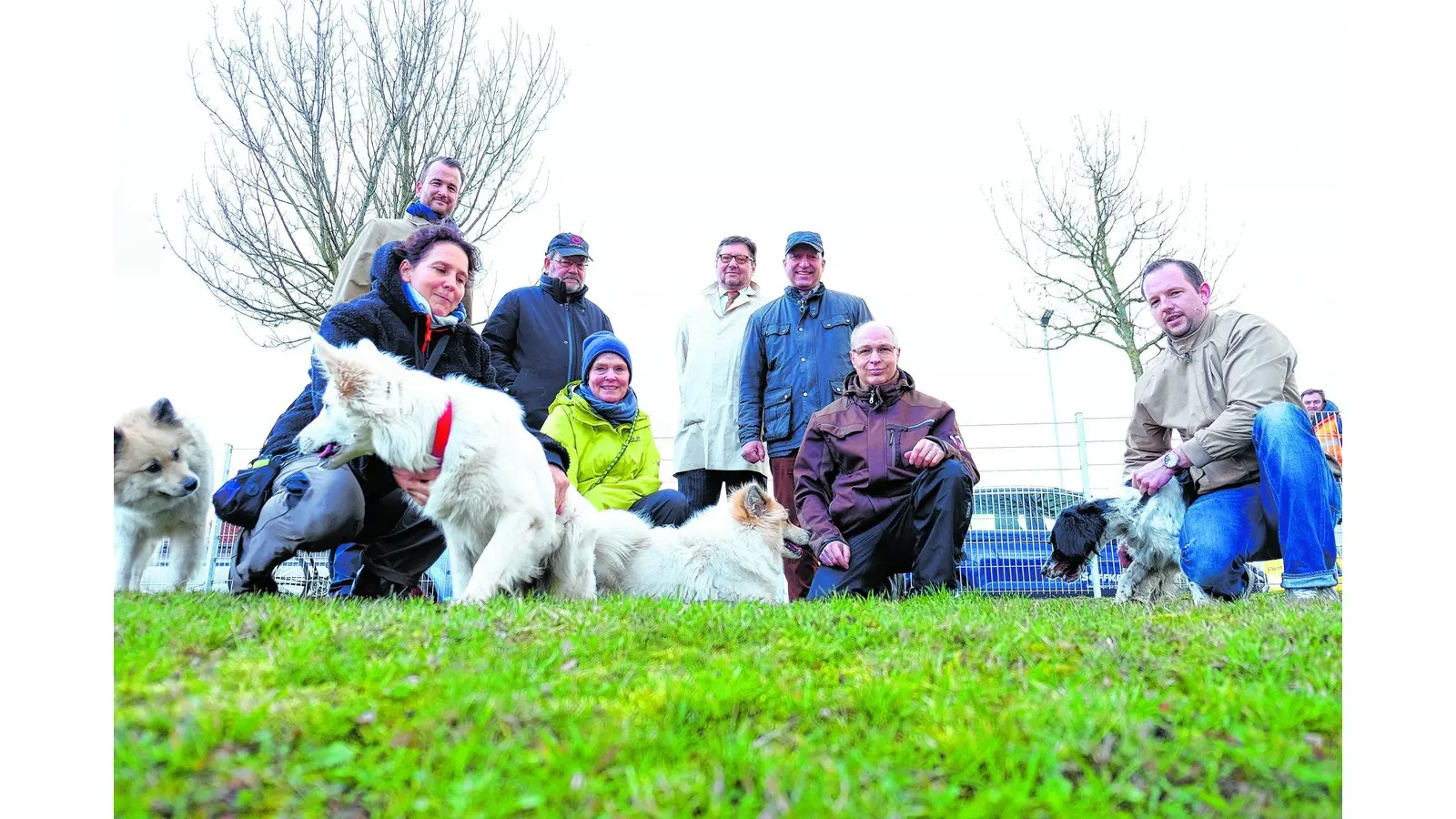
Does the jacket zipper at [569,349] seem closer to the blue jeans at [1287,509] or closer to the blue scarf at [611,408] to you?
the blue scarf at [611,408]

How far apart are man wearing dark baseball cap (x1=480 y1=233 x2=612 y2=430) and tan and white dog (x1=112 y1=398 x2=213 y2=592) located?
6.62 ft

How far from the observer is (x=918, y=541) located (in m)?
5.35

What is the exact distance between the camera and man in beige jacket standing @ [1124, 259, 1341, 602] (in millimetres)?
4129

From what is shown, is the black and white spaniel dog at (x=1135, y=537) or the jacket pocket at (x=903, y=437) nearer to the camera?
the black and white spaniel dog at (x=1135, y=537)

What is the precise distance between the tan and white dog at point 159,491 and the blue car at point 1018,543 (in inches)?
238

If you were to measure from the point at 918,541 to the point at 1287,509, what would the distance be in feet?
6.21

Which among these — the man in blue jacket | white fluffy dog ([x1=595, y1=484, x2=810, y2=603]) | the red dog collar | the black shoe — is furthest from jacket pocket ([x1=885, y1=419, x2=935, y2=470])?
the black shoe

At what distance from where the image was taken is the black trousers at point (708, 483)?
21.2 feet

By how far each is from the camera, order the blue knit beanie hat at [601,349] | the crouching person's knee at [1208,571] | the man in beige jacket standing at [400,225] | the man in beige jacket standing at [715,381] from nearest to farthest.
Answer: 1. the crouching person's knee at [1208,571]
2. the man in beige jacket standing at [400,225]
3. the blue knit beanie hat at [601,349]
4. the man in beige jacket standing at [715,381]

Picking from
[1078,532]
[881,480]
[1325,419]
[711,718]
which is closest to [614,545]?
[881,480]

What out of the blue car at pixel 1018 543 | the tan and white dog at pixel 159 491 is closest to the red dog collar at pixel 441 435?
the tan and white dog at pixel 159 491

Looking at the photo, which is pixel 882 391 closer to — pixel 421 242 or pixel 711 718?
pixel 421 242

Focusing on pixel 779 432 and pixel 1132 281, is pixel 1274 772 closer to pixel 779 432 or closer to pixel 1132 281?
pixel 779 432
